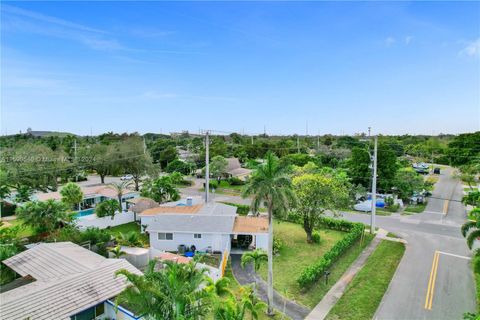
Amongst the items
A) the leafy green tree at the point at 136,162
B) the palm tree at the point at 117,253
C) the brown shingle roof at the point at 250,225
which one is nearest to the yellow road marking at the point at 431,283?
the brown shingle roof at the point at 250,225

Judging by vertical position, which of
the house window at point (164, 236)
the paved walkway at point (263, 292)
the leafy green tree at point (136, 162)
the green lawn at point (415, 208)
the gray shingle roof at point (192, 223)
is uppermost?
the leafy green tree at point (136, 162)

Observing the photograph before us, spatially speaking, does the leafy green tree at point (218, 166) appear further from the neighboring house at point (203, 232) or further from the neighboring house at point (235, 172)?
the neighboring house at point (203, 232)

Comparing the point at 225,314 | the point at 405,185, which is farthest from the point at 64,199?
the point at 405,185

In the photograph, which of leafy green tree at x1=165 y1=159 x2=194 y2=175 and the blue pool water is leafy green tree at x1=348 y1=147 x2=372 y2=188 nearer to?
leafy green tree at x1=165 y1=159 x2=194 y2=175

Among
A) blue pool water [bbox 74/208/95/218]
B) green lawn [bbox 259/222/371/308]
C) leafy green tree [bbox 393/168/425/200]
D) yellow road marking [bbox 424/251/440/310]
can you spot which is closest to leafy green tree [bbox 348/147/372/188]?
leafy green tree [bbox 393/168/425/200]

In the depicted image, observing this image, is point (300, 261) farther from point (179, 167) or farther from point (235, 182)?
point (179, 167)

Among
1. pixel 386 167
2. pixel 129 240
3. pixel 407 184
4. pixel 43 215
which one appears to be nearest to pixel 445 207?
pixel 407 184

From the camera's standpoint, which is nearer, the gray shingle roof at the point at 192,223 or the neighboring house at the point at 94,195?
the gray shingle roof at the point at 192,223

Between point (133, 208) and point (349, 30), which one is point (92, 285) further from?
point (349, 30)
